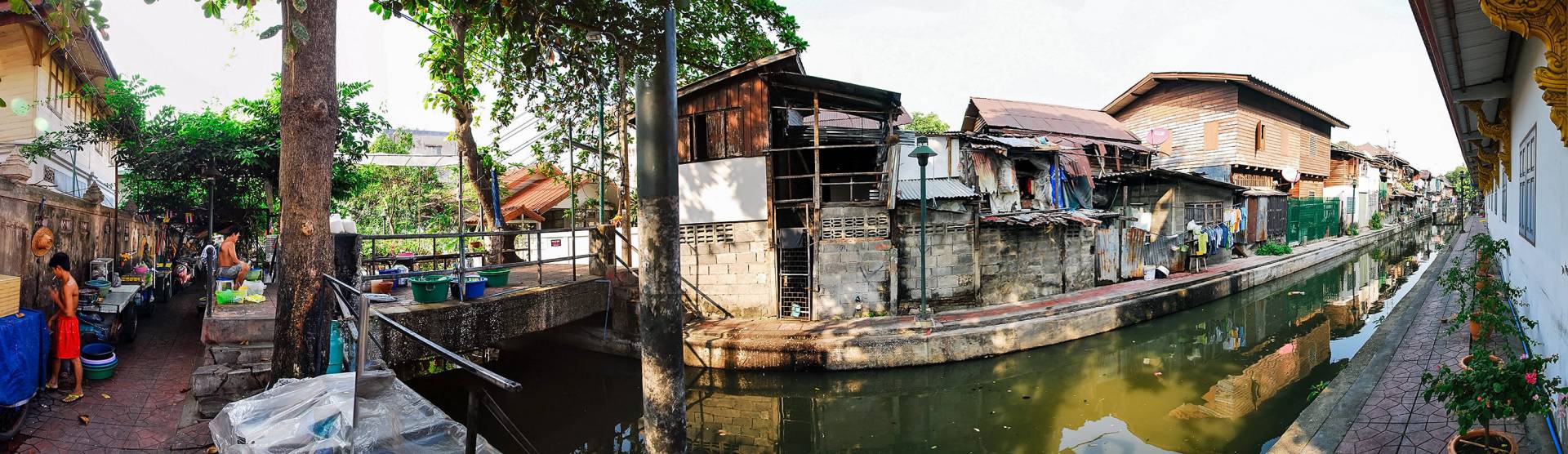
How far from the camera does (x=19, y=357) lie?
16.1 ft

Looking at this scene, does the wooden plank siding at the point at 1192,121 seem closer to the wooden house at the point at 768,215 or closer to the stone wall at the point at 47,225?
the wooden house at the point at 768,215

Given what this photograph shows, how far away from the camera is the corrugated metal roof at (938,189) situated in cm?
1270

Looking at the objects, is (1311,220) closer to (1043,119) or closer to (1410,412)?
(1043,119)

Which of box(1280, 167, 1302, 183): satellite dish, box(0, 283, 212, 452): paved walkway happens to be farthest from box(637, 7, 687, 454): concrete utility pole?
box(1280, 167, 1302, 183): satellite dish

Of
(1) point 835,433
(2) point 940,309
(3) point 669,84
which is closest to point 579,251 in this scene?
(2) point 940,309

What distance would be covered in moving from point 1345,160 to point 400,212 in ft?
159

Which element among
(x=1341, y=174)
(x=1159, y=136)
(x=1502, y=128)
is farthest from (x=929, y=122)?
(x=1502, y=128)

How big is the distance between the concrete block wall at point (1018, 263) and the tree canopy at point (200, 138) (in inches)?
543

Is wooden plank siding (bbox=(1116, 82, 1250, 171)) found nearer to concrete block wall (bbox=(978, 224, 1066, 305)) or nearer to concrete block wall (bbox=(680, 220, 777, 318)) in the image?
concrete block wall (bbox=(978, 224, 1066, 305))

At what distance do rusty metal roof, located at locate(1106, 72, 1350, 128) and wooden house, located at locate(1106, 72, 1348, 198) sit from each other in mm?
27

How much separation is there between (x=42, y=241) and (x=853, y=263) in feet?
36.7

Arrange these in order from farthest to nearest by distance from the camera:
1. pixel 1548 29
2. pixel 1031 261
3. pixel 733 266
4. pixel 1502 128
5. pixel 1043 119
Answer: pixel 1043 119
pixel 1031 261
pixel 733 266
pixel 1502 128
pixel 1548 29

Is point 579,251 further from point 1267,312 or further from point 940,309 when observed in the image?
point 1267,312

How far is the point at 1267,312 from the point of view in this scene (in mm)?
15516
